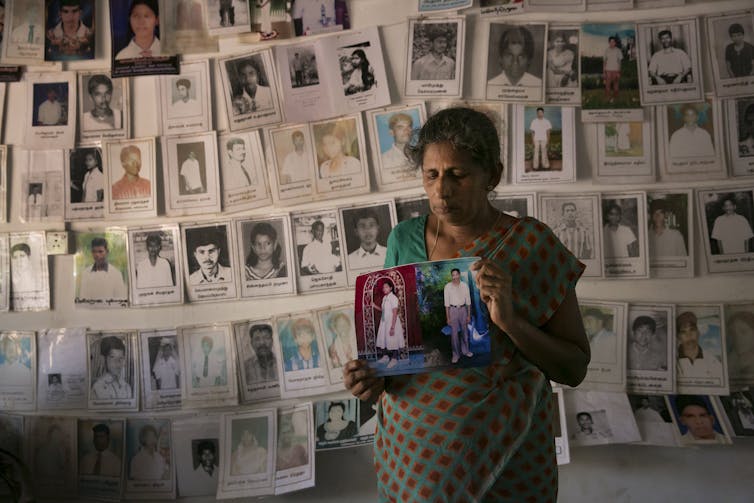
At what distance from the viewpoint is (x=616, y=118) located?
1959 mm

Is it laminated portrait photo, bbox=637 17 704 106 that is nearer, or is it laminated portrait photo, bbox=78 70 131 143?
laminated portrait photo, bbox=637 17 704 106

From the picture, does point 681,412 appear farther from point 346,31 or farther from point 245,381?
point 346,31

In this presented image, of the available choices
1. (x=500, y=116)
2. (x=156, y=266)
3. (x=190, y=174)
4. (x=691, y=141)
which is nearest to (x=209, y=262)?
(x=156, y=266)

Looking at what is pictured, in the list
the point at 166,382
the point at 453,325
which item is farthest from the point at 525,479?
the point at 166,382

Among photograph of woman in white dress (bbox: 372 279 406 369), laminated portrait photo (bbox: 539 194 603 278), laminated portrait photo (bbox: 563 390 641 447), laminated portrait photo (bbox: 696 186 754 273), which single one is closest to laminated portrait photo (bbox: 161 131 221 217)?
laminated portrait photo (bbox: 539 194 603 278)

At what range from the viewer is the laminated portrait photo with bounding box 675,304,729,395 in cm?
190

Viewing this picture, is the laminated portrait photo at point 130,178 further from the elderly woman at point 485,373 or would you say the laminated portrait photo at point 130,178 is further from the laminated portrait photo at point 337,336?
the elderly woman at point 485,373

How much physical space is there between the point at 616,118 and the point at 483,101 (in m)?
0.38

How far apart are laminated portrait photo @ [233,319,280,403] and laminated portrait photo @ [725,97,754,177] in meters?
1.41

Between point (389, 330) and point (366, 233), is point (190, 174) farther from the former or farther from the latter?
point (389, 330)

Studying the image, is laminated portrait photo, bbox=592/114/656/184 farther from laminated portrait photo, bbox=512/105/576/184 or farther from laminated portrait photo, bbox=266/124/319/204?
laminated portrait photo, bbox=266/124/319/204

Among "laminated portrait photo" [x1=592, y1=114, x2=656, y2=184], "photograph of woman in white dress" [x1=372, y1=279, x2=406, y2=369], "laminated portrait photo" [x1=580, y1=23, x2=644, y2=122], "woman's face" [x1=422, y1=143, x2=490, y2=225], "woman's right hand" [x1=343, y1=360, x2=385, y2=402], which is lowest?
"woman's right hand" [x1=343, y1=360, x2=385, y2=402]

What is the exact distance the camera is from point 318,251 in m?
2.08

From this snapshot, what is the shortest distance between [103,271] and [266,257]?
54cm
